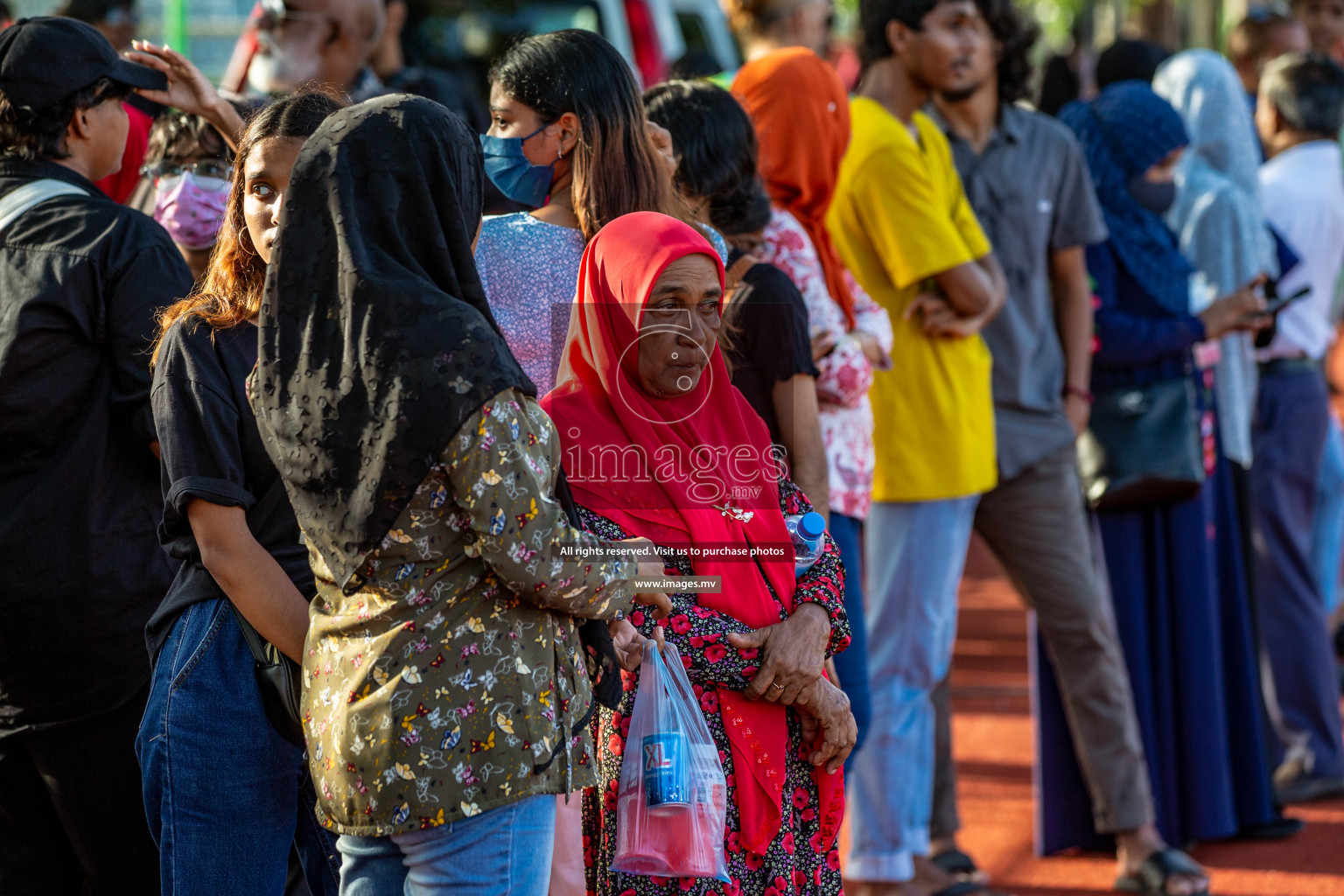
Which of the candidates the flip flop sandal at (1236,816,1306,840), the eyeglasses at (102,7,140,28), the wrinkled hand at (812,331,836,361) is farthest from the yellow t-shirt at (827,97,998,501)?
the eyeglasses at (102,7,140,28)

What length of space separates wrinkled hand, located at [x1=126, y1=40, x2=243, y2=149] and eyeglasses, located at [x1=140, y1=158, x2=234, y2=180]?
10 centimetres

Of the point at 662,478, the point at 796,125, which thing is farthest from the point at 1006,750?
the point at 662,478

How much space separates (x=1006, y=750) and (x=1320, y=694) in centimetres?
119

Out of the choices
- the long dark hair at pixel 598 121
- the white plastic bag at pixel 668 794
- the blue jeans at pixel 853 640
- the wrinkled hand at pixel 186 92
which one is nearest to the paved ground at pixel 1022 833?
the blue jeans at pixel 853 640

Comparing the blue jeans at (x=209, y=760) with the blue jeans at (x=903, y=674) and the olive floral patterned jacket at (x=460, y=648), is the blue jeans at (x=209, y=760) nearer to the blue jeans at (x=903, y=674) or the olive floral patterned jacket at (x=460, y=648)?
the olive floral patterned jacket at (x=460, y=648)

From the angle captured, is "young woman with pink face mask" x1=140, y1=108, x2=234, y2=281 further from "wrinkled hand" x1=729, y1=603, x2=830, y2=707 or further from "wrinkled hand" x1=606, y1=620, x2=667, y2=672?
"wrinkled hand" x1=729, y1=603, x2=830, y2=707

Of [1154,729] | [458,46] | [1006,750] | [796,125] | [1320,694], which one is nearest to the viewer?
[796,125]

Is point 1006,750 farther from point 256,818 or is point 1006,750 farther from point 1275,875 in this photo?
point 256,818

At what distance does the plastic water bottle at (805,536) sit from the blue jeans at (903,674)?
1.41 m

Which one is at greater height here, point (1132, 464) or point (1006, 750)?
point (1132, 464)

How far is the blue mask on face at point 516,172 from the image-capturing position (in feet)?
9.09

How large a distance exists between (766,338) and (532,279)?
53 centimetres

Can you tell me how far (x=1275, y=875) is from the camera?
4.22 metres

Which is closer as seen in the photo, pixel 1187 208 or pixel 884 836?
pixel 884 836
